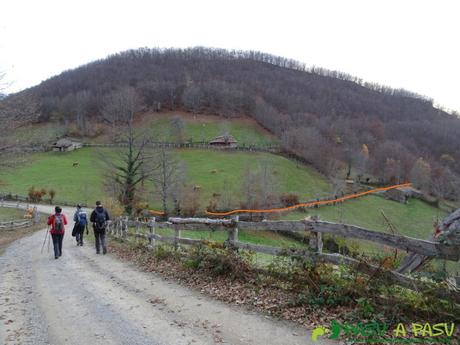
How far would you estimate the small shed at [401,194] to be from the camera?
5409 cm

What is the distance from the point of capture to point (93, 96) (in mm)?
126938

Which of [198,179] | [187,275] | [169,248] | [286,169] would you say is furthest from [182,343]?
[286,169]

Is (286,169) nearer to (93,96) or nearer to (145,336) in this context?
(145,336)

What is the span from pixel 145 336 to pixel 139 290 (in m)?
2.79

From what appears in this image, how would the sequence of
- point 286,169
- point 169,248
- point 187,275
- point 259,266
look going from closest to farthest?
1. point 259,266
2. point 187,275
3. point 169,248
4. point 286,169

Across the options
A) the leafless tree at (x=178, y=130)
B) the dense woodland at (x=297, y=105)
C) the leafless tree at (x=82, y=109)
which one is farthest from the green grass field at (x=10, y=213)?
the leafless tree at (x=82, y=109)

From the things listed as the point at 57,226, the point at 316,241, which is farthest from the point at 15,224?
the point at 316,241

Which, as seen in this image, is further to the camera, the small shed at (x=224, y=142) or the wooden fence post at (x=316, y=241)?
the small shed at (x=224, y=142)

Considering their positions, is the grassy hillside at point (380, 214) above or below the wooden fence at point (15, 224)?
above

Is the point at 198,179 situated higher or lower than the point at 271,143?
lower

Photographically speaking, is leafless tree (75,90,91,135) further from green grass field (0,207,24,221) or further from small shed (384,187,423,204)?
small shed (384,187,423,204)

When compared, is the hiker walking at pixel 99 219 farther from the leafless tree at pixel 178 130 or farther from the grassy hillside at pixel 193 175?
the leafless tree at pixel 178 130

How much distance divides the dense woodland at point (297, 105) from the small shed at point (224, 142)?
1401cm

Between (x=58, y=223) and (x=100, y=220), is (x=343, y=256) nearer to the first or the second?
(x=100, y=220)
